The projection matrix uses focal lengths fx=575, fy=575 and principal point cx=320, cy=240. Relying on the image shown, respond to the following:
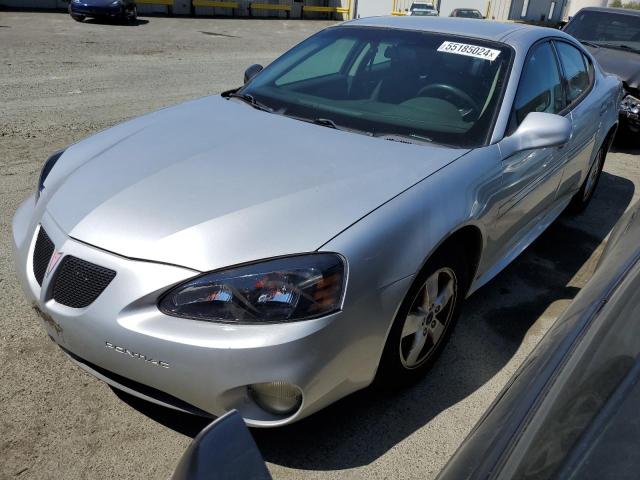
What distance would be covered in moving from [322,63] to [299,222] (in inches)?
74.0

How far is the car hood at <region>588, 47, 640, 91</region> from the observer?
6.75m

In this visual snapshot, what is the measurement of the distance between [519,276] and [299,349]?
2.37 metres

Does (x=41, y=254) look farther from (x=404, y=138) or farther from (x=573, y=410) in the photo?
(x=573, y=410)

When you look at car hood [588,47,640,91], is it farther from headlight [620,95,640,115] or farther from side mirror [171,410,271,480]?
side mirror [171,410,271,480]

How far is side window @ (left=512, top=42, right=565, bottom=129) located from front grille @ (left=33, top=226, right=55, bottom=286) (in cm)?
227

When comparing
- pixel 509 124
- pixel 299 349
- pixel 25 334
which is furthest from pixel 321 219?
pixel 25 334

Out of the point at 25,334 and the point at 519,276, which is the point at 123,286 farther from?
the point at 519,276

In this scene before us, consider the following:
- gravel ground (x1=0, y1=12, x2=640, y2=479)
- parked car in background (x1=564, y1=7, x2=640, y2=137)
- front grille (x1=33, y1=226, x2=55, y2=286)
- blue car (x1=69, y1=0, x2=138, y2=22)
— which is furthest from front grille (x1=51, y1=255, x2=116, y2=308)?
blue car (x1=69, y1=0, x2=138, y2=22)

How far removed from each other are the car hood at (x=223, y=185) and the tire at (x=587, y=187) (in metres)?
2.49

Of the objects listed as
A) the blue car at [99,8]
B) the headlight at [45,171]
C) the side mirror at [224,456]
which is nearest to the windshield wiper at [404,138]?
the headlight at [45,171]

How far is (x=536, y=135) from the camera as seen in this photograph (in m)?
2.84

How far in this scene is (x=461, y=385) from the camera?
273 cm

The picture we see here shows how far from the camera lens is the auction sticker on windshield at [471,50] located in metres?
3.18

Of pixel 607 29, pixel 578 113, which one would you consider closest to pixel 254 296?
pixel 578 113
